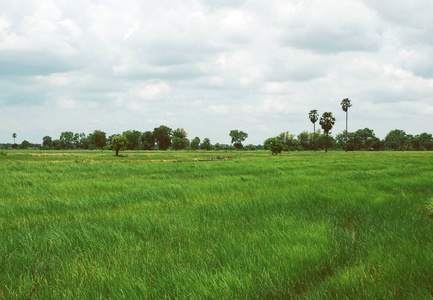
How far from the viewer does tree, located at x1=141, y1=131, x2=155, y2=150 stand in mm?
139625

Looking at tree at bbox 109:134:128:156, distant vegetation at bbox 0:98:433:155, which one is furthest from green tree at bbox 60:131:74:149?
tree at bbox 109:134:128:156

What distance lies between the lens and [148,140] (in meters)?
143

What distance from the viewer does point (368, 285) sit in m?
2.47

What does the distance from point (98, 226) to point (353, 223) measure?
5052 mm

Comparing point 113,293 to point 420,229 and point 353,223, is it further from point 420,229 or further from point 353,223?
point 420,229

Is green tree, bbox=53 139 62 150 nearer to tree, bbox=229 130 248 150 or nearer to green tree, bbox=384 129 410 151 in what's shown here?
tree, bbox=229 130 248 150

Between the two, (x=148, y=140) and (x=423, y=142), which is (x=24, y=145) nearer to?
(x=148, y=140)

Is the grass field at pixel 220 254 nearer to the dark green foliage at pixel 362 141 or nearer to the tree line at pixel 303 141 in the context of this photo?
the tree line at pixel 303 141

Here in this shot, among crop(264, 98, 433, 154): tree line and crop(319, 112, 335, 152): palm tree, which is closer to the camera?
crop(319, 112, 335, 152): palm tree

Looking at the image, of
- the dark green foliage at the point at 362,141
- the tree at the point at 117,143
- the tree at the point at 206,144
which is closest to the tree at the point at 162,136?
the tree at the point at 206,144

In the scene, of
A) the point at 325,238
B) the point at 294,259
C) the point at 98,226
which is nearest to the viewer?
the point at 294,259

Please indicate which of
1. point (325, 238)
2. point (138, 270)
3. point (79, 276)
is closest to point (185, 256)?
point (138, 270)

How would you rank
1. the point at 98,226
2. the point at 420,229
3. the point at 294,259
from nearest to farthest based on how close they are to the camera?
the point at 294,259, the point at 420,229, the point at 98,226

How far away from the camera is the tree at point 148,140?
140 metres
